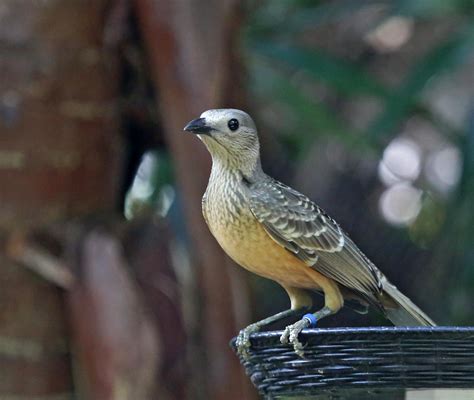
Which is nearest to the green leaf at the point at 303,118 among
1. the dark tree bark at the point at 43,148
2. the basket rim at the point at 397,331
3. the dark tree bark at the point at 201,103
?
the dark tree bark at the point at 201,103

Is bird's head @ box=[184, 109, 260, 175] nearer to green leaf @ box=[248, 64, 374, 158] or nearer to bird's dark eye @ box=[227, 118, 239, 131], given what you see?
bird's dark eye @ box=[227, 118, 239, 131]

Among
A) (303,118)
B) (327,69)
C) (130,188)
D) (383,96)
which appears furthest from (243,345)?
(303,118)

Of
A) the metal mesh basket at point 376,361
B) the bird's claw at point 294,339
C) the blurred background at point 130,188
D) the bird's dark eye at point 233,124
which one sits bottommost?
the metal mesh basket at point 376,361

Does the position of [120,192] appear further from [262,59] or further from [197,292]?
[262,59]

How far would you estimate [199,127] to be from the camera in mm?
3809

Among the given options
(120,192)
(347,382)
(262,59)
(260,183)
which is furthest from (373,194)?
(347,382)

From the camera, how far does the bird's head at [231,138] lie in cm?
395

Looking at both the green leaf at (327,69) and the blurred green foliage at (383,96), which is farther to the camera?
the green leaf at (327,69)

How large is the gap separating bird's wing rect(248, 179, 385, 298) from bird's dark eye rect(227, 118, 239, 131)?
0.19 meters

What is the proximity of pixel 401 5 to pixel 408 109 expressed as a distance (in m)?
0.62

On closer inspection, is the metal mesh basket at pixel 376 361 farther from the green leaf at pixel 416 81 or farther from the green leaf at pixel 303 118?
the green leaf at pixel 303 118

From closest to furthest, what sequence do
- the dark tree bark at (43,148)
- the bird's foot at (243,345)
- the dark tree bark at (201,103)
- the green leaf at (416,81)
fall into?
the bird's foot at (243,345), the dark tree bark at (201,103), the dark tree bark at (43,148), the green leaf at (416,81)

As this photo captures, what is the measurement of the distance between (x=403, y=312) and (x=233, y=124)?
0.80 meters

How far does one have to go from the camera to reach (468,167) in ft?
19.5
